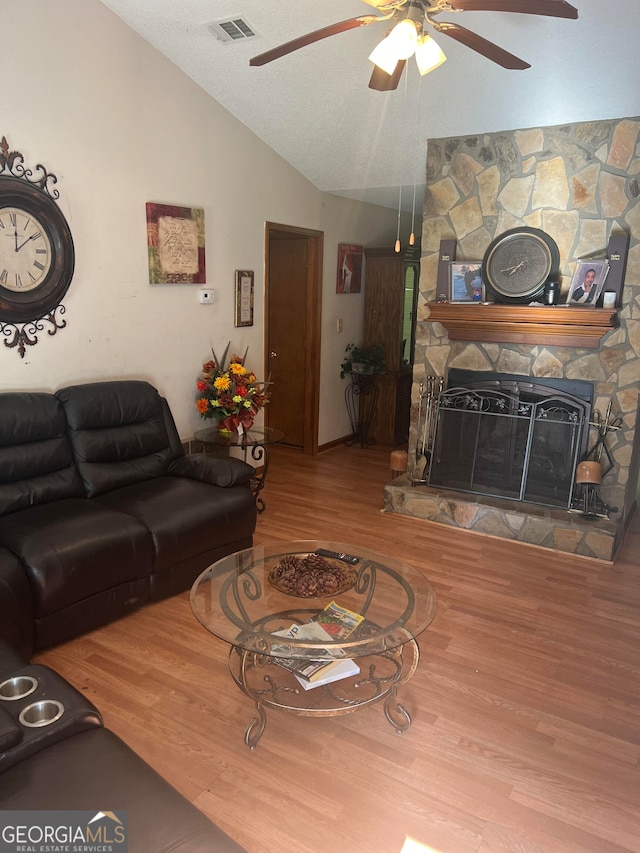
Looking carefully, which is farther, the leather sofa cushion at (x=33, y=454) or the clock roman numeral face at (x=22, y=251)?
the clock roman numeral face at (x=22, y=251)

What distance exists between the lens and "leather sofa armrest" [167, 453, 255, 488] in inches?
136

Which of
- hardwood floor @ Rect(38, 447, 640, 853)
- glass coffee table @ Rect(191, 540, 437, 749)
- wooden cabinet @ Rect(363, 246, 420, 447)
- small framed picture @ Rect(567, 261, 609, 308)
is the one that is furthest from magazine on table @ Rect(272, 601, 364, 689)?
wooden cabinet @ Rect(363, 246, 420, 447)

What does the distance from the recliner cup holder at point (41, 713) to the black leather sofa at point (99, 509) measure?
0.88 metres

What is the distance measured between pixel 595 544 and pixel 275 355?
3.32 meters

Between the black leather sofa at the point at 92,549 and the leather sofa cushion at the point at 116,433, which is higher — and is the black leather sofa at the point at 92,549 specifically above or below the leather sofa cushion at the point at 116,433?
below

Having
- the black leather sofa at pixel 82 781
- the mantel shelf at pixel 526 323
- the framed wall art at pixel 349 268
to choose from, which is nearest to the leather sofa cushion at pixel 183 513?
the black leather sofa at pixel 82 781

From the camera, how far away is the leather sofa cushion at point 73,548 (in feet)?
8.32

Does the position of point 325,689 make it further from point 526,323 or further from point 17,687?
point 526,323

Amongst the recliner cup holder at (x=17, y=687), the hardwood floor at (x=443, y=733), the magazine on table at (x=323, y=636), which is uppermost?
the recliner cup holder at (x=17, y=687)

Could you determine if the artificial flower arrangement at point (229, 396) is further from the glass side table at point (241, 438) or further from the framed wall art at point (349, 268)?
the framed wall art at point (349, 268)

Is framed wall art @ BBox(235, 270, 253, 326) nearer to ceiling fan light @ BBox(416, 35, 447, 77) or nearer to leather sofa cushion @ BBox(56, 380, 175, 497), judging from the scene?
leather sofa cushion @ BBox(56, 380, 175, 497)

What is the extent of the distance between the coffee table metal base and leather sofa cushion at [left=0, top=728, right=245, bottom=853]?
794 millimetres
